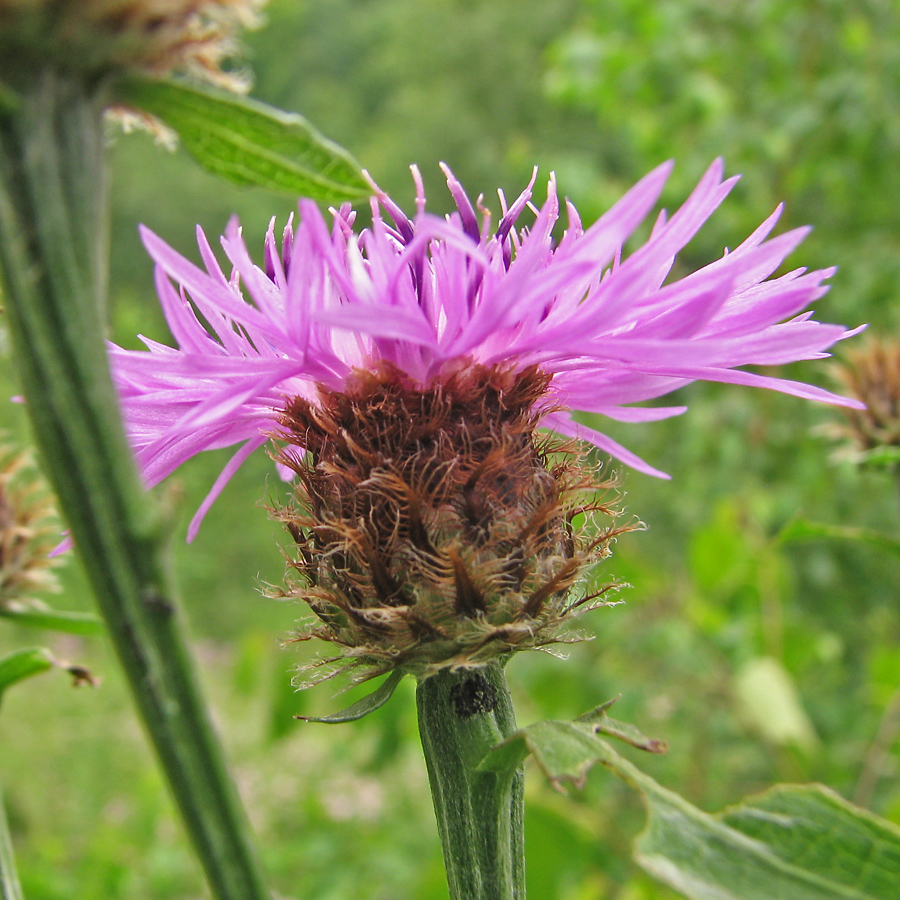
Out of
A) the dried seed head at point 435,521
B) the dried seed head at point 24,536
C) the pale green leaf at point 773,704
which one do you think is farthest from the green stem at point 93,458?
the pale green leaf at point 773,704

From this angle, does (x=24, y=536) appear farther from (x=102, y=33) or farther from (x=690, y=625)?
(x=690, y=625)

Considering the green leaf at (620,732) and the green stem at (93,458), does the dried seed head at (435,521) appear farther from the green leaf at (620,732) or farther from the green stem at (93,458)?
the green stem at (93,458)

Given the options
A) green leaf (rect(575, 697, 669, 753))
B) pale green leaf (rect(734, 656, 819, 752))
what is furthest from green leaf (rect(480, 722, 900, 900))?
pale green leaf (rect(734, 656, 819, 752))

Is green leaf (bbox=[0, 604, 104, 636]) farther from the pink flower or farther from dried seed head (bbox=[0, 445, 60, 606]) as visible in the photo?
the pink flower

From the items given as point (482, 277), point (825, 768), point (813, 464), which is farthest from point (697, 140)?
point (482, 277)

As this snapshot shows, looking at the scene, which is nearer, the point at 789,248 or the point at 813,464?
the point at 789,248

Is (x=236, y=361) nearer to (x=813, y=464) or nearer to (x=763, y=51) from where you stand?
(x=813, y=464)
